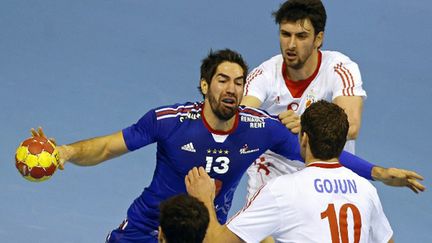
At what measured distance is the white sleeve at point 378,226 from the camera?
6.90 metres

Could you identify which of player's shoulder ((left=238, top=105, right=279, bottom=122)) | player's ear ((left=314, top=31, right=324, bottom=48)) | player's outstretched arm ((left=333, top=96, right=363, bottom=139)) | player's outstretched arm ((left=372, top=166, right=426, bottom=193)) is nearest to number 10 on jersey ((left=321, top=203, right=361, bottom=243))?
player's outstretched arm ((left=372, top=166, right=426, bottom=193))

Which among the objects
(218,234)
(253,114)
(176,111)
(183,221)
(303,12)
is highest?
(303,12)

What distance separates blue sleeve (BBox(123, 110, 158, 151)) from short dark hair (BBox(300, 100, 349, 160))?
1.88 m

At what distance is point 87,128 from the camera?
540 inches

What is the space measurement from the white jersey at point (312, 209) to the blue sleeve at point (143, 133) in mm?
1743

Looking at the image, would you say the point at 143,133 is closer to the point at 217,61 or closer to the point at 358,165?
the point at 217,61

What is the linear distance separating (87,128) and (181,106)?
543cm

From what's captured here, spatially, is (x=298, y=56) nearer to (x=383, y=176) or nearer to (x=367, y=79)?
(x=383, y=176)

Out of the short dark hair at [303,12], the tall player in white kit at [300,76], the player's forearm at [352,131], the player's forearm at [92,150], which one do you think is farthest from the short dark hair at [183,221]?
the short dark hair at [303,12]

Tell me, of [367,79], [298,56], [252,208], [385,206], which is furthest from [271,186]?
[367,79]

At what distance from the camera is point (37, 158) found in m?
7.82

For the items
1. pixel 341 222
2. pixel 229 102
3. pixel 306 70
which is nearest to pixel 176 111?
pixel 229 102

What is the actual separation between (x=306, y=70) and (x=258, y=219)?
10.2ft

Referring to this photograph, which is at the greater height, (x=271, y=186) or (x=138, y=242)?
(x=271, y=186)
